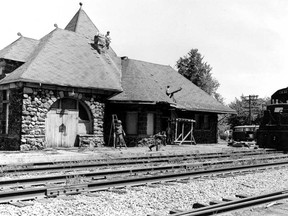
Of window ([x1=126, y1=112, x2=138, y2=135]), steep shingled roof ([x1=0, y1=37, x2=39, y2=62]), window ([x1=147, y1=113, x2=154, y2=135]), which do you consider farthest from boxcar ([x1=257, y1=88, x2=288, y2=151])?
steep shingled roof ([x1=0, y1=37, x2=39, y2=62])

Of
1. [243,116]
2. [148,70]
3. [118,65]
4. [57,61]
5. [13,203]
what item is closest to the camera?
[13,203]

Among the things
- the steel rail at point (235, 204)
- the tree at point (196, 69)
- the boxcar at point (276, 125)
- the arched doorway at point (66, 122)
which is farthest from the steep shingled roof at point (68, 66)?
the tree at point (196, 69)

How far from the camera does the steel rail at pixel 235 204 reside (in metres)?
5.79

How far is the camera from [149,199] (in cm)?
744

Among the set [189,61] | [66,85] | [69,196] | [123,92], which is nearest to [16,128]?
[66,85]

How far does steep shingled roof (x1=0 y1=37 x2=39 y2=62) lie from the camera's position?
67.6 ft

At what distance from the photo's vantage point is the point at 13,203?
21.4 ft

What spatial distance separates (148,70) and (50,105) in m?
11.3

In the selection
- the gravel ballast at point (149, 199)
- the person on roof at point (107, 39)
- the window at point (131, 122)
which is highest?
the person on roof at point (107, 39)

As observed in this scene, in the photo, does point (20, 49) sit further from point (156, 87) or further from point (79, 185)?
point (79, 185)

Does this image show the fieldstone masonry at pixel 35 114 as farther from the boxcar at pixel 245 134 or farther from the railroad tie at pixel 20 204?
the boxcar at pixel 245 134

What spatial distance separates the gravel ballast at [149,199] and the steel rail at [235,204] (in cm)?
69

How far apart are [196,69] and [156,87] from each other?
27619 mm

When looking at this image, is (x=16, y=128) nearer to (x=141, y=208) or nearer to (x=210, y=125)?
(x=141, y=208)
